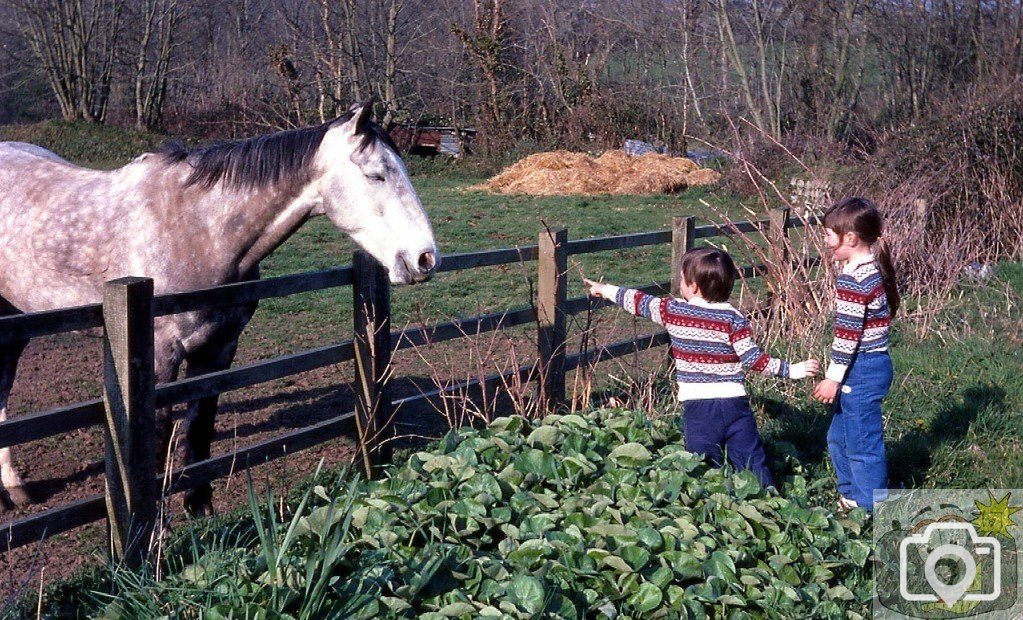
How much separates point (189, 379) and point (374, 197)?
117 centimetres

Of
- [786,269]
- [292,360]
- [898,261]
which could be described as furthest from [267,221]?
[898,261]

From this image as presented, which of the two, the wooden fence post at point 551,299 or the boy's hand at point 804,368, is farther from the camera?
the wooden fence post at point 551,299

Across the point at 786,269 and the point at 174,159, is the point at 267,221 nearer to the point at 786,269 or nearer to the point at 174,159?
the point at 174,159

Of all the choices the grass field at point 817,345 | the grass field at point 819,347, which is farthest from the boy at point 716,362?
the grass field at point 819,347

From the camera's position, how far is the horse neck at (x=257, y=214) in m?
4.62

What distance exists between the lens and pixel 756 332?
261 inches

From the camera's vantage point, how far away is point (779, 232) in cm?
678

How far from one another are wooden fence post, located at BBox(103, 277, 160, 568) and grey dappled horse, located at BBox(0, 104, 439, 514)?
72cm

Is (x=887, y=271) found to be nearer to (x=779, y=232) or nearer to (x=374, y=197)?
(x=374, y=197)

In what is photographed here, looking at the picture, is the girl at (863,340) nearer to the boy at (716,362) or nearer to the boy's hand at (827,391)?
the boy's hand at (827,391)

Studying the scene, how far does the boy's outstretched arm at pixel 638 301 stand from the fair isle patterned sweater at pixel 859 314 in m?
0.78

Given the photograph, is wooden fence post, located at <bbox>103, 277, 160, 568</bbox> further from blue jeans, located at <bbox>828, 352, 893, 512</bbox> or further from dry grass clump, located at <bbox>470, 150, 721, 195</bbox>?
dry grass clump, located at <bbox>470, 150, 721, 195</bbox>

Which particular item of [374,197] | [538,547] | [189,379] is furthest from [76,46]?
[538,547]

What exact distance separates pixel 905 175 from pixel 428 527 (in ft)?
29.1
